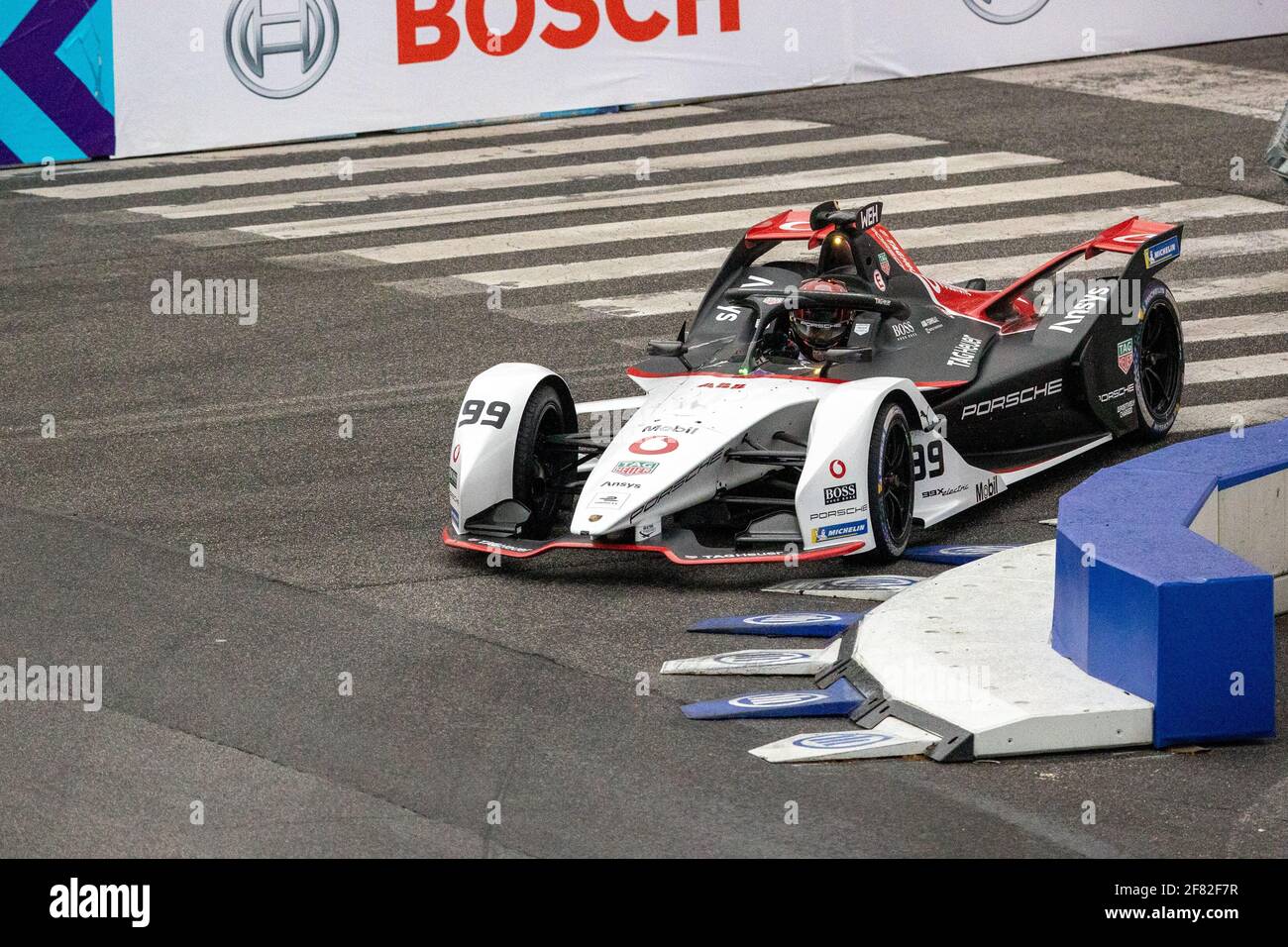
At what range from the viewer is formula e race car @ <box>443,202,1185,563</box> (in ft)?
31.3

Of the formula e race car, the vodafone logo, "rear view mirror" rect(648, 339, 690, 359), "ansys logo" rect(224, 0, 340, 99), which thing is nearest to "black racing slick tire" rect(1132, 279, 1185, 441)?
the formula e race car

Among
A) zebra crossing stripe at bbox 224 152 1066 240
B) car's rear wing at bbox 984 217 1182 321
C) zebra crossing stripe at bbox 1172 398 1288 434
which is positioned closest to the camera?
car's rear wing at bbox 984 217 1182 321

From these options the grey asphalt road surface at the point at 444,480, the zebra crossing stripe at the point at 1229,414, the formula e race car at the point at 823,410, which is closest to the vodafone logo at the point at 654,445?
the formula e race car at the point at 823,410

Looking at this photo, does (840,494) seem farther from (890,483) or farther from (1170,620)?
(1170,620)

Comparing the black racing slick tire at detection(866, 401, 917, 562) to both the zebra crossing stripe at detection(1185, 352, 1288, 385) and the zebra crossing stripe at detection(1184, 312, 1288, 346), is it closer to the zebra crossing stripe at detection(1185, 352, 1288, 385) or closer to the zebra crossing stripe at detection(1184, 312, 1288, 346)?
the zebra crossing stripe at detection(1185, 352, 1288, 385)

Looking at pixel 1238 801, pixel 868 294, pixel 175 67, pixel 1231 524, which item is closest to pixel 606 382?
pixel 868 294

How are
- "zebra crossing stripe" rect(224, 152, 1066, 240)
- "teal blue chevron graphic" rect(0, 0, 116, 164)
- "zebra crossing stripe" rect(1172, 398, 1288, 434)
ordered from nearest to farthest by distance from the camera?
"zebra crossing stripe" rect(1172, 398, 1288, 434), "zebra crossing stripe" rect(224, 152, 1066, 240), "teal blue chevron graphic" rect(0, 0, 116, 164)

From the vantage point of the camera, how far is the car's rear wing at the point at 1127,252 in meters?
11.5

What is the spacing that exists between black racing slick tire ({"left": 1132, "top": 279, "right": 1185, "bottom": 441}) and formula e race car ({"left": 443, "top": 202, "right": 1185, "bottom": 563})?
0.04 ft

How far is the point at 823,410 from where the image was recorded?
964 cm

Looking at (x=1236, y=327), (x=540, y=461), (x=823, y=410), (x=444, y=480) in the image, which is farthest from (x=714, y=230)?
(x=823, y=410)

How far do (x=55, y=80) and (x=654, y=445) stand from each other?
37.1 ft

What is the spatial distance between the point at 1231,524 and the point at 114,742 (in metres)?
4.65
